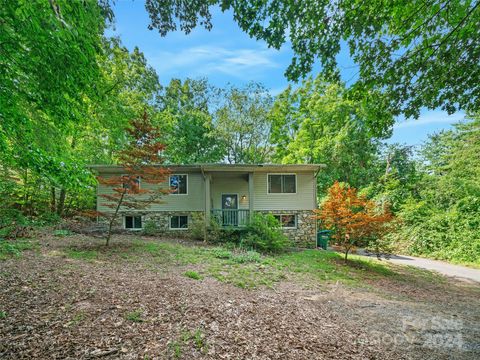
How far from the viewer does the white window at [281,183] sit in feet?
47.0

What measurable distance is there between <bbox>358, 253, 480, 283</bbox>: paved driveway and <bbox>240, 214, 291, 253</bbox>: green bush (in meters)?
5.89

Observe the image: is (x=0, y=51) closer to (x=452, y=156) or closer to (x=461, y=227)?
(x=461, y=227)

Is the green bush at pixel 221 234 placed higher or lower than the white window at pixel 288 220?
lower

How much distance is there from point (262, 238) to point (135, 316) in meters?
8.36

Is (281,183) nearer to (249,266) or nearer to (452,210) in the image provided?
(249,266)

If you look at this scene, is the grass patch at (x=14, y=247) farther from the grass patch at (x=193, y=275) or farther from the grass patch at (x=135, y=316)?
the grass patch at (x=135, y=316)

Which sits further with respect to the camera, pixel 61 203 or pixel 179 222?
pixel 61 203

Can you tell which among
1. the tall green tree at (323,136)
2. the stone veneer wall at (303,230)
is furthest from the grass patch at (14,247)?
the tall green tree at (323,136)

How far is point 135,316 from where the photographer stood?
11.8 ft

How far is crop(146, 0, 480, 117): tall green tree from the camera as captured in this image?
3570mm

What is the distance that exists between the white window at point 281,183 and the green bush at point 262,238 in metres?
2.58

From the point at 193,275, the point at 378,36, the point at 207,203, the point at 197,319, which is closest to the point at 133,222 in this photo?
the point at 207,203

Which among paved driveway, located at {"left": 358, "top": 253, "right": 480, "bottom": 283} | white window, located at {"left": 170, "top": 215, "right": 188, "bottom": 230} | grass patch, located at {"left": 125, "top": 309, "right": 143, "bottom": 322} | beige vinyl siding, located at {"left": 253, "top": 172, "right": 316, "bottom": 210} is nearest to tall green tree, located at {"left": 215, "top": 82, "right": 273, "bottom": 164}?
beige vinyl siding, located at {"left": 253, "top": 172, "right": 316, "bottom": 210}

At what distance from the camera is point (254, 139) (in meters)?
22.5
